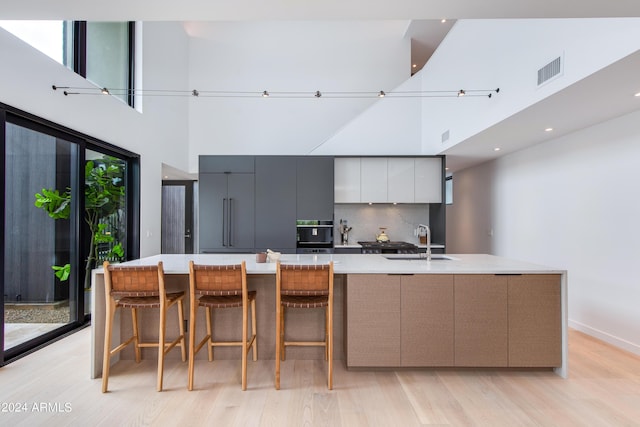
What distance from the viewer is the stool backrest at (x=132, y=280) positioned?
2.42m

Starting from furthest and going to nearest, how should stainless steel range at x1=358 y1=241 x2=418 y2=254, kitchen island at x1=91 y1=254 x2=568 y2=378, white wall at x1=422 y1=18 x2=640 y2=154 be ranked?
stainless steel range at x1=358 y1=241 x2=418 y2=254 → kitchen island at x1=91 y1=254 x2=568 y2=378 → white wall at x1=422 y1=18 x2=640 y2=154

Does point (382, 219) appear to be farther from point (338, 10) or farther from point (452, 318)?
point (338, 10)

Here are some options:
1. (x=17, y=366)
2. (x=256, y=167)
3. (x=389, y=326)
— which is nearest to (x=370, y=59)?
(x=256, y=167)

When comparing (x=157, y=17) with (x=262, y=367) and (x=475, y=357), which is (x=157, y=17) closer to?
(x=262, y=367)

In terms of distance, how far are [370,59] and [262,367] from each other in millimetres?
6007

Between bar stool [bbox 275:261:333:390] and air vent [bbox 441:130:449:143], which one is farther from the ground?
air vent [bbox 441:130:449:143]

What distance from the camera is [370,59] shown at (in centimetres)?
653

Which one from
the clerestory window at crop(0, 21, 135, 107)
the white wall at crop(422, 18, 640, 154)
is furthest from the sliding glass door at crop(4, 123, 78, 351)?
the white wall at crop(422, 18, 640, 154)

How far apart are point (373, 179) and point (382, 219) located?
0.85 metres

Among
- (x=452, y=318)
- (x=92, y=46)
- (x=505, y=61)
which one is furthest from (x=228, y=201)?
(x=505, y=61)

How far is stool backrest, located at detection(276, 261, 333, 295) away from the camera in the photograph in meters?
2.44

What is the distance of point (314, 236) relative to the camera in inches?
212

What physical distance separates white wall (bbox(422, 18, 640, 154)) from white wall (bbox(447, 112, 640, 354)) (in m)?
1.11

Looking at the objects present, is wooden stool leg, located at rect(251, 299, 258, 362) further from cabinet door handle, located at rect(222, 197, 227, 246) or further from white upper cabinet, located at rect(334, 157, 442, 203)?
white upper cabinet, located at rect(334, 157, 442, 203)
